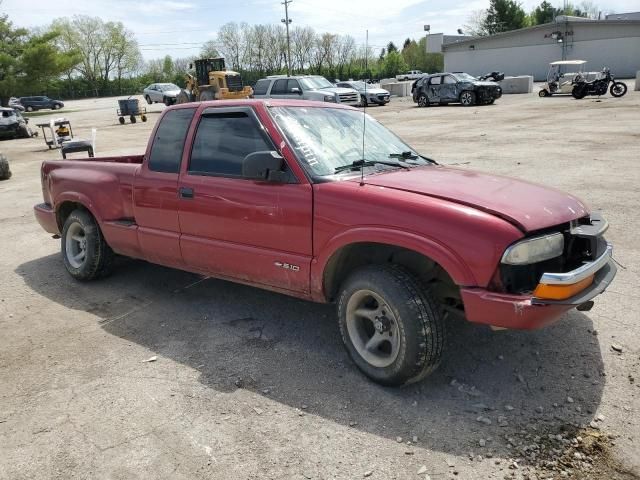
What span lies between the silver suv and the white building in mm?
35920

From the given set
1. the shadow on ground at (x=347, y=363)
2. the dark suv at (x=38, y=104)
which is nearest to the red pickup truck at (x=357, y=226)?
the shadow on ground at (x=347, y=363)

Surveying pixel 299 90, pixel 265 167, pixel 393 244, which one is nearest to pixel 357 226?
pixel 393 244

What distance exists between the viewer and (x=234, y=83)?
31.7m

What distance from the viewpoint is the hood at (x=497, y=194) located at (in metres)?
3.02

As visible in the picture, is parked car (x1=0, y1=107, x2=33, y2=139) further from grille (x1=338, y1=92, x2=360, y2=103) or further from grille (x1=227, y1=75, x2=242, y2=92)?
grille (x1=338, y1=92, x2=360, y2=103)

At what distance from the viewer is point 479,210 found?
301 centimetres

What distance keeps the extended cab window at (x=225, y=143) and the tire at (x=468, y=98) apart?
2615 cm

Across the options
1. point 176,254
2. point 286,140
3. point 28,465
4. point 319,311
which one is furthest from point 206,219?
point 28,465

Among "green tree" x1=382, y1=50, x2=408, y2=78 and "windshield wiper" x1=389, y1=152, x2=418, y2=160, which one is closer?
"windshield wiper" x1=389, y1=152, x2=418, y2=160

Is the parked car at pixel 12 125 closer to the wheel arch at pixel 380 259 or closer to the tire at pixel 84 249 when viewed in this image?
the tire at pixel 84 249

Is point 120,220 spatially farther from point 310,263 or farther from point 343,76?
point 343,76

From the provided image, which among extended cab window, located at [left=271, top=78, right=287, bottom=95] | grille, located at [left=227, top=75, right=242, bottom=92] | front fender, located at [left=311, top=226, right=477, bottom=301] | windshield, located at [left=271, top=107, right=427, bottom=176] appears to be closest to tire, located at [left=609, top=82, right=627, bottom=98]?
extended cab window, located at [left=271, top=78, right=287, bottom=95]

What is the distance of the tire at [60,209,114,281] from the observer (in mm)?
5301

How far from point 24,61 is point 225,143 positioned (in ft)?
171
